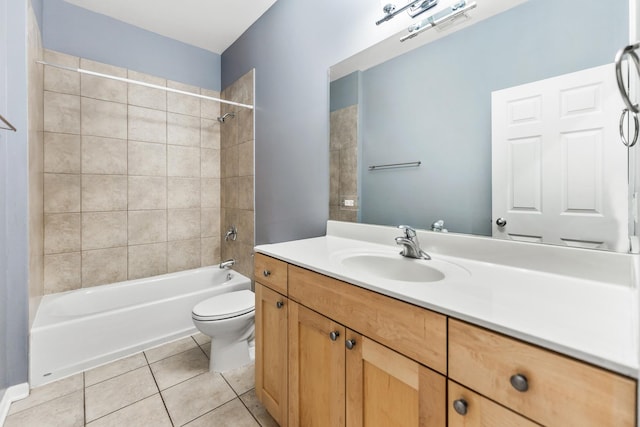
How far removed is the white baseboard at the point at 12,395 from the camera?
4.54ft

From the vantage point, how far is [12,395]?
4.87 feet

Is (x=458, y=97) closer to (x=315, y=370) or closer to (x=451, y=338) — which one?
(x=451, y=338)

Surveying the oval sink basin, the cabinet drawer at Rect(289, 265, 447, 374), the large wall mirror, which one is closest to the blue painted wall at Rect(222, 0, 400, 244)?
the large wall mirror

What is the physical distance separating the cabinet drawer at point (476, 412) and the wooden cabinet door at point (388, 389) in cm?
2

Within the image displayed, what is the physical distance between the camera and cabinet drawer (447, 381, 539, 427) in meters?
0.54

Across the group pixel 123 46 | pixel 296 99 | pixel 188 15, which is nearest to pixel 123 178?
pixel 123 46

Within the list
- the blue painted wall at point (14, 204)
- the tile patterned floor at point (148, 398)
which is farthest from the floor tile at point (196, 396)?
the blue painted wall at point (14, 204)

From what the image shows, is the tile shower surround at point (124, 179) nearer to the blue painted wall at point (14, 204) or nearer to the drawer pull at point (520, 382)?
the blue painted wall at point (14, 204)

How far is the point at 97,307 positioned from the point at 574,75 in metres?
3.07

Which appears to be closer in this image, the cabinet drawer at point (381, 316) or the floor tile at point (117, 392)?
the cabinet drawer at point (381, 316)

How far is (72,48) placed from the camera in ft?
7.06

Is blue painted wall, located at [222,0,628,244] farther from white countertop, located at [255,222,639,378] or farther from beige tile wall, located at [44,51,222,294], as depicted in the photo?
beige tile wall, located at [44,51,222,294]

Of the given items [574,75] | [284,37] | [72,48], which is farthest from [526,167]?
[72,48]

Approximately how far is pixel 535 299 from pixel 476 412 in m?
0.30
